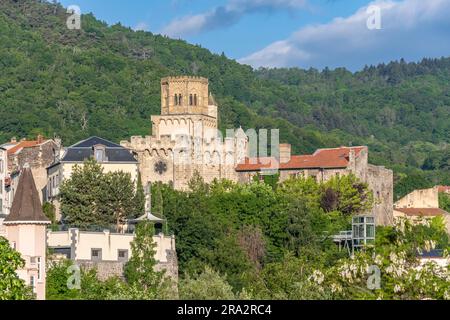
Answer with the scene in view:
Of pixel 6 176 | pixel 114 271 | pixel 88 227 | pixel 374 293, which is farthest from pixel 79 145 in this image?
pixel 374 293

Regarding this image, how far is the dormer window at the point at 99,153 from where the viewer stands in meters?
88.5

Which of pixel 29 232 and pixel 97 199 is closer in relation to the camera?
pixel 29 232

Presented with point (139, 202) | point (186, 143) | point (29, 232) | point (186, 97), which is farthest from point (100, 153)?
point (29, 232)

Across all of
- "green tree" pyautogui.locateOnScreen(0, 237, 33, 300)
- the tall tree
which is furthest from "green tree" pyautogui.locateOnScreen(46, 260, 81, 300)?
"green tree" pyautogui.locateOnScreen(0, 237, 33, 300)

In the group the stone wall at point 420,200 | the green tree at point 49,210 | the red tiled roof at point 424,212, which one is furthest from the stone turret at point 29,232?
the stone wall at point 420,200

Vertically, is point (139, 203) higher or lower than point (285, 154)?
lower

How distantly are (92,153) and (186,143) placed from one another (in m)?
13.9

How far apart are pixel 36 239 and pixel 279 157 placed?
41577mm

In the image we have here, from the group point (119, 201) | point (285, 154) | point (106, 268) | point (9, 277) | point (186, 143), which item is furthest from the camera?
point (285, 154)

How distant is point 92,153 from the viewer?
88875 millimetres

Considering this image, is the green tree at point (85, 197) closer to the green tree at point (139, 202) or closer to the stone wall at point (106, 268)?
the green tree at point (139, 202)

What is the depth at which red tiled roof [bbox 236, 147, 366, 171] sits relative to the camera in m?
99.7

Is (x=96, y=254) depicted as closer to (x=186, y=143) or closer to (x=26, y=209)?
(x=26, y=209)

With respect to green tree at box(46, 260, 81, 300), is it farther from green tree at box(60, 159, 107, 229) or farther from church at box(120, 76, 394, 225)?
church at box(120, 76, 394, 225)
